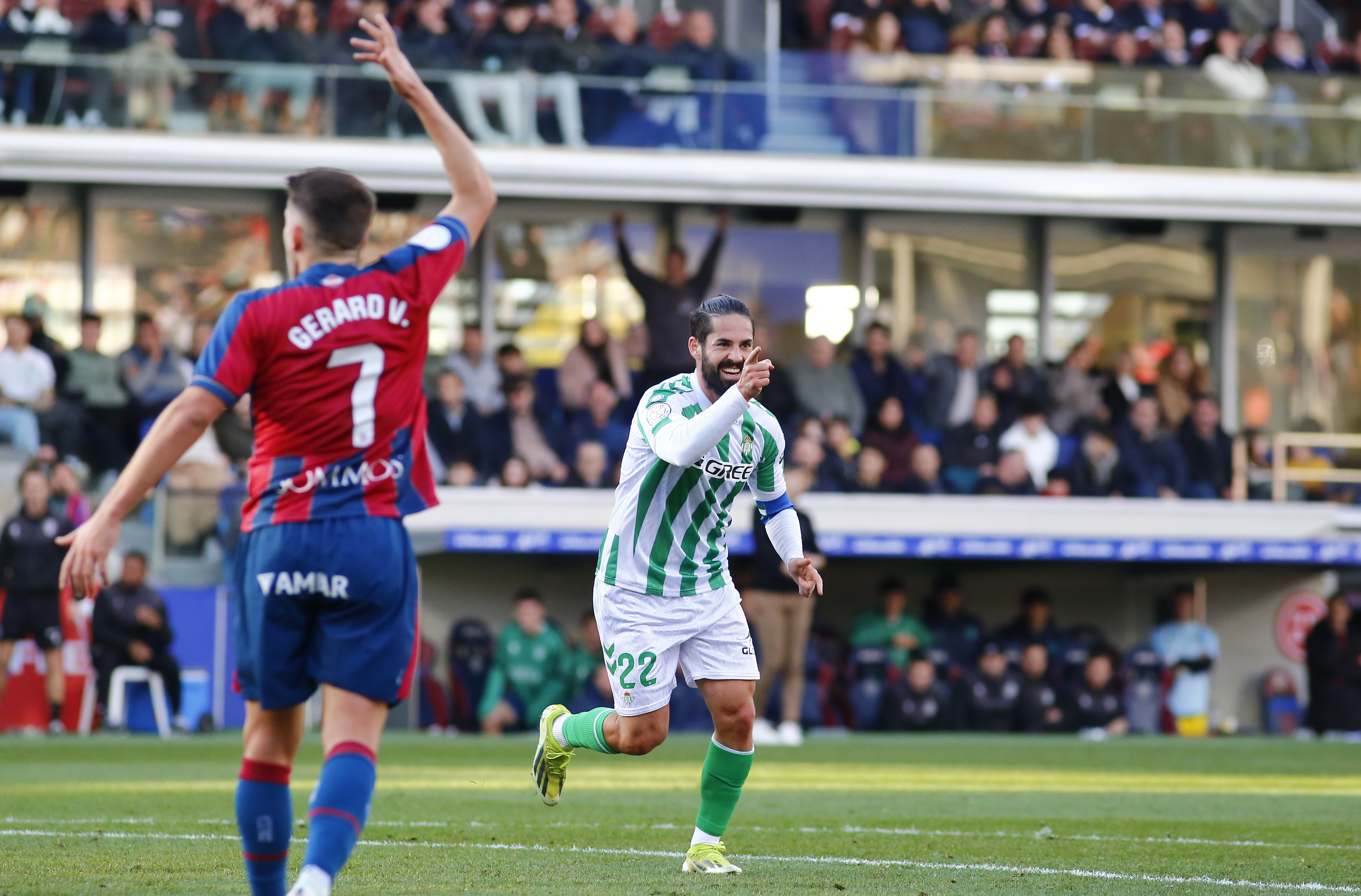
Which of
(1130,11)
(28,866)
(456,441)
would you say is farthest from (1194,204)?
(28,866)

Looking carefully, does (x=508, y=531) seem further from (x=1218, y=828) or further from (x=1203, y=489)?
(x=1218, y=828)

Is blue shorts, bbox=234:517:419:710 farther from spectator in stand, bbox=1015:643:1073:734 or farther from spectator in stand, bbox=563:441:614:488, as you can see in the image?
spectator in stand, bbox=1015:643:1073:734

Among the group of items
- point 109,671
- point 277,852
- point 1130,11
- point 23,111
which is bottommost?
point 109,671

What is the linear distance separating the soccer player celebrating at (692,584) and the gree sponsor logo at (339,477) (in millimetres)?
1936

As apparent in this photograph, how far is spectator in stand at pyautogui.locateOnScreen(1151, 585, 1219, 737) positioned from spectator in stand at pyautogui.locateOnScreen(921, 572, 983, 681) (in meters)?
2.04

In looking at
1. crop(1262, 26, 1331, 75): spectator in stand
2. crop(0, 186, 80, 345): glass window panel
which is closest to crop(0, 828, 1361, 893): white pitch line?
crop(0, 186, 80, 345): glass window panel

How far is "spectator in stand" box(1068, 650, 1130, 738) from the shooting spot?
714 inches

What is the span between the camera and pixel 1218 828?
8.47 m

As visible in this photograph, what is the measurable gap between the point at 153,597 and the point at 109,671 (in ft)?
2.39

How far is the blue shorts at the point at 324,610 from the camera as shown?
4559 millimetres

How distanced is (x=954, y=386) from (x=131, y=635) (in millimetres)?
9249

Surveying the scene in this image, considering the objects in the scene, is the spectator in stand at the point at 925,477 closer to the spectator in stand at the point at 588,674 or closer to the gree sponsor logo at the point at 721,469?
the spectator in stand at the point at 588,674

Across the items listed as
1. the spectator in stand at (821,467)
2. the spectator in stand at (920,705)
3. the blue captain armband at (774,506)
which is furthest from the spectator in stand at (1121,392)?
the blue captain armband at (774,506)

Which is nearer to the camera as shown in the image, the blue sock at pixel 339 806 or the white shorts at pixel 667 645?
the blue sock at pixel 339 806
